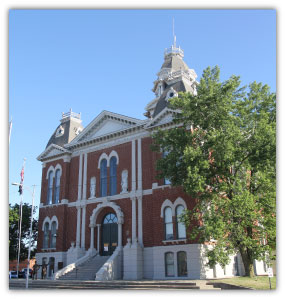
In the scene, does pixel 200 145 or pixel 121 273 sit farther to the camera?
pixel 121 273

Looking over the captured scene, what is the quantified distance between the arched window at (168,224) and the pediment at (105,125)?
812cm

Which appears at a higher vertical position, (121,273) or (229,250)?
(229,250)

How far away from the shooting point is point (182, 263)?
2541 centimetres

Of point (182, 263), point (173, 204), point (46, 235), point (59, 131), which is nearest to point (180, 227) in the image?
point (173, 204)

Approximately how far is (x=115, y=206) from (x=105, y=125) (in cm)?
772

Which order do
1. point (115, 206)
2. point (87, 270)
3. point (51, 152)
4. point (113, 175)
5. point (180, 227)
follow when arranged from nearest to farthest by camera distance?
point (180, 227), point (87, 270), point (115, 206), point (113, 175), point (51, 152)

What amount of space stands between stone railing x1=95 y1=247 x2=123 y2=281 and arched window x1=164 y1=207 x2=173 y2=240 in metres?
4.19

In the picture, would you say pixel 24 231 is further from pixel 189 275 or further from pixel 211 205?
pixel 211 205

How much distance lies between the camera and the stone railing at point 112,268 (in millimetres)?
25648

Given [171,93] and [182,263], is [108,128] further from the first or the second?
[182,263]

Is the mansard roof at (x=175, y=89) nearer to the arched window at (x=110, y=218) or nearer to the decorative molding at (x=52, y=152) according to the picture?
the arched window at (x=110, y=218)

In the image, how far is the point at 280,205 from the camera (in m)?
15.1

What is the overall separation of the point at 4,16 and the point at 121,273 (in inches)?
787
